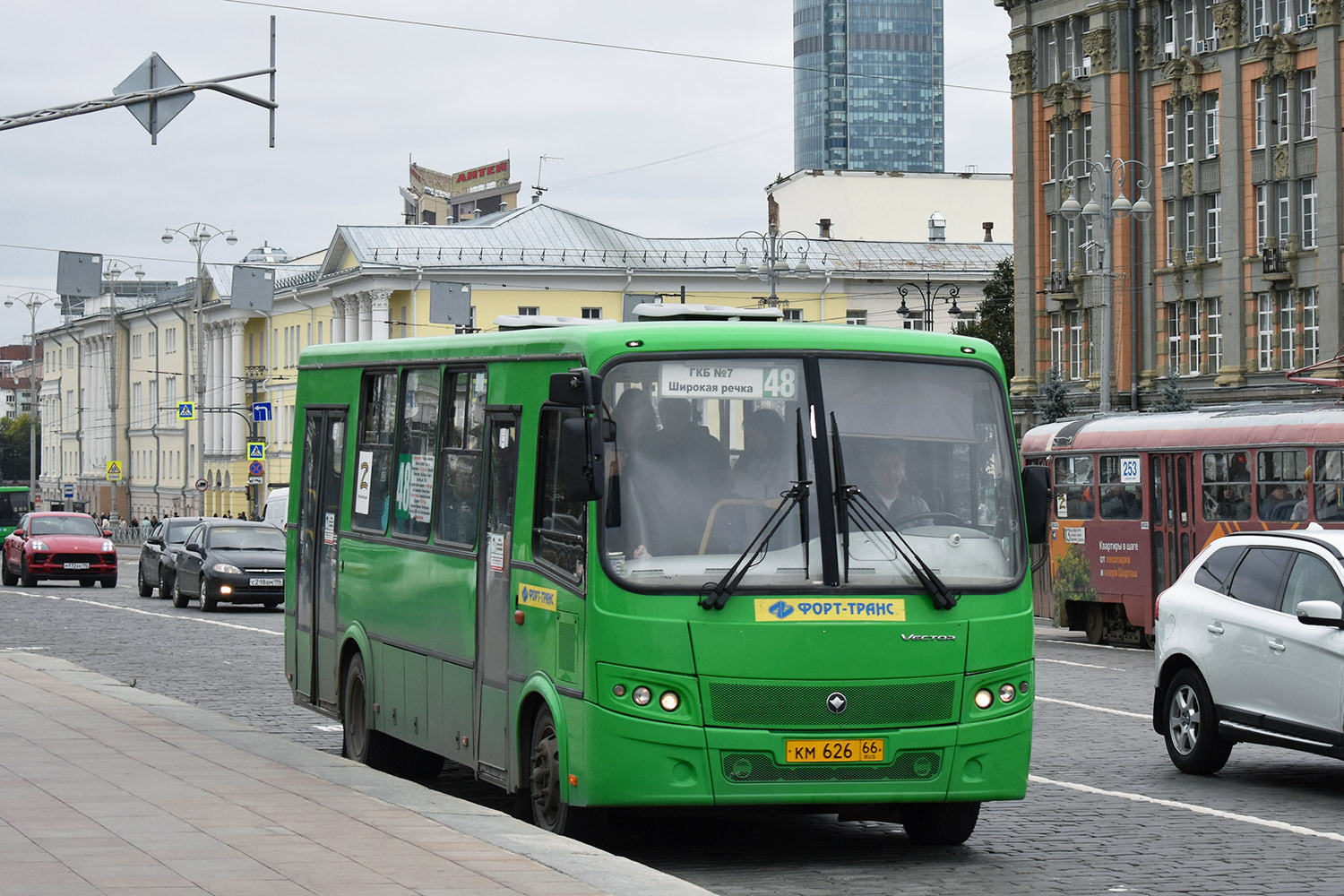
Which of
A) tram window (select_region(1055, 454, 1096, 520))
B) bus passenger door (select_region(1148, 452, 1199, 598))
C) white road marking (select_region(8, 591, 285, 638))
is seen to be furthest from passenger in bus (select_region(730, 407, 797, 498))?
tram window (select_region(1055, 454, 1096, 520))

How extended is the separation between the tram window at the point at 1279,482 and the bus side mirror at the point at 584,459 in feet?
58.7

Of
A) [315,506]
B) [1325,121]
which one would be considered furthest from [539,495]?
[1325,121]

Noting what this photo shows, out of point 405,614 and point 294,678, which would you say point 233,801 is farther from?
point 294,678

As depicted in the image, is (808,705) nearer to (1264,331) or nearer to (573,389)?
(573,389)

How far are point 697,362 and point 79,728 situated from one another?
6394 millimetres

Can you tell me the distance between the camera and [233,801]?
11.0 metres

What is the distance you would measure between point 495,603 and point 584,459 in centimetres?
179

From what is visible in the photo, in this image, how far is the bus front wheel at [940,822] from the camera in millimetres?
10891

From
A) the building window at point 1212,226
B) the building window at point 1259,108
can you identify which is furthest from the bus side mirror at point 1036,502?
the building window at point 1212,226

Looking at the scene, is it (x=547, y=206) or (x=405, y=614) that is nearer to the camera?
(x=405, y=614)

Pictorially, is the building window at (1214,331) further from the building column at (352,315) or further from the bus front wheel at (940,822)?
the bus front wheel at (940,822)

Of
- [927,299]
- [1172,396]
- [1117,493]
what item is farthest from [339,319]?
[1117,493]

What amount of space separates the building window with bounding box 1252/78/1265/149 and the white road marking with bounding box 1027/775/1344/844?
47601 millimetres

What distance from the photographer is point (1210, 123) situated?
2404 inches
